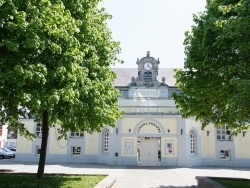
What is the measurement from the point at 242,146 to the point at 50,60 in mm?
23184

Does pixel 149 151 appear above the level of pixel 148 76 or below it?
below

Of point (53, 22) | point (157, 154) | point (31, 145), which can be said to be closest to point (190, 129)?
point (157, 154)

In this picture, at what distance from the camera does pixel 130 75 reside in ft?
103

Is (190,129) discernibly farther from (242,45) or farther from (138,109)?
(242,45)

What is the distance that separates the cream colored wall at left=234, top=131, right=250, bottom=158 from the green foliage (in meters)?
19.0

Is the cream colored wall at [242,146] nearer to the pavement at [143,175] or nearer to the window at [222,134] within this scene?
the window at [222,134]

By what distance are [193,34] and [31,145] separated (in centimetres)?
2024

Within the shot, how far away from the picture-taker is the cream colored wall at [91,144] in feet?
86.8

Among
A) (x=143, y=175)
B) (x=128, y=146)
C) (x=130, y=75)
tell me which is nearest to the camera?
(x=143, y=175)

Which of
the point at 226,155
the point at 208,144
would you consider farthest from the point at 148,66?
the point at 226,155

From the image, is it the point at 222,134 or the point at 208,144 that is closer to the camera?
the point at 208,144

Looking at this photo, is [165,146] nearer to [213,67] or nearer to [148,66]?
[148,66]

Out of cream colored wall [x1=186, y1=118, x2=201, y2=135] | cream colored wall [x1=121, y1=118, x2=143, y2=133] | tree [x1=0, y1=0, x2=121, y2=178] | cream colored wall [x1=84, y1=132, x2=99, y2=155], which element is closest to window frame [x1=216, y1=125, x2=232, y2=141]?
cream colored wall [x1=186, y1=118, x2=201, y2=135]

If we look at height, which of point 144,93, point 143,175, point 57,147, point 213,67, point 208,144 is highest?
point 144,93
